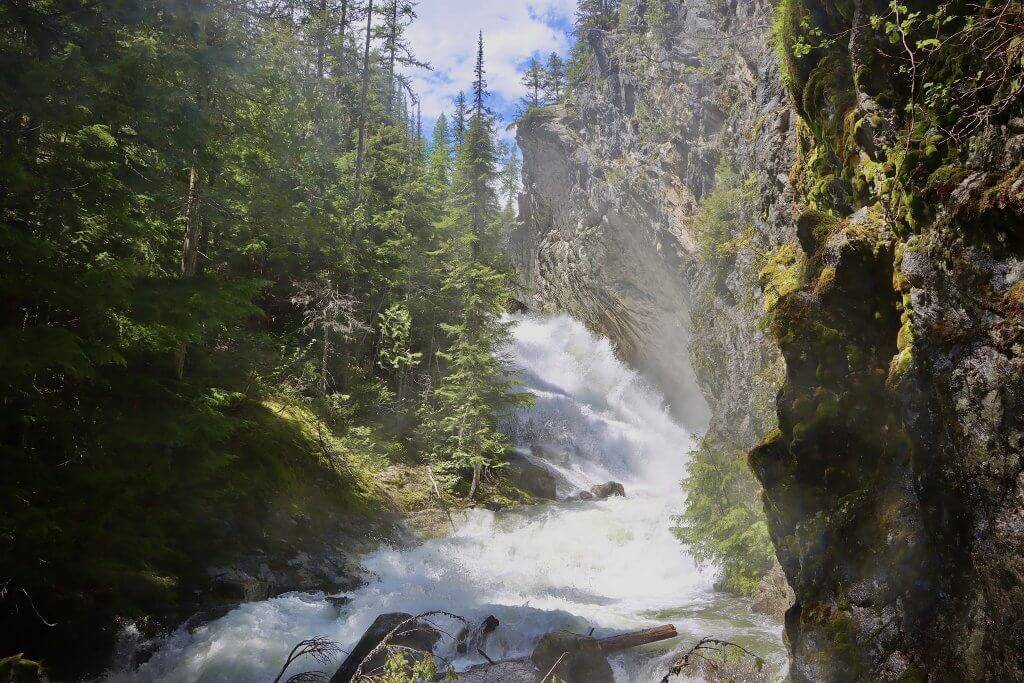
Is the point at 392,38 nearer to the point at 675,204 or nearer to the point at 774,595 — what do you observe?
the point at 675,204

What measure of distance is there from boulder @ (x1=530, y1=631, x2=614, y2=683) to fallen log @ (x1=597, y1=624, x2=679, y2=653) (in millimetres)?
418

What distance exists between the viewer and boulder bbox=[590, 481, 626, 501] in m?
20.5

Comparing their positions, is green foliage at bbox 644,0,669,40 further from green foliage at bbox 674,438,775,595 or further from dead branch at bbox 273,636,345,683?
dead branch at bbox 273,636,345,683

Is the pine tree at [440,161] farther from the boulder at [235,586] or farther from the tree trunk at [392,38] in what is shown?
the boulder at [235,586]

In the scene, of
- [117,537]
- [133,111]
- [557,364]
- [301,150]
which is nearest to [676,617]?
Result: [117,537]

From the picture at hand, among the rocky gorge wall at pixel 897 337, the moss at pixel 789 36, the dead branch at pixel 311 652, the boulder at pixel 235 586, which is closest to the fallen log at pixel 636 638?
the rocky gorge wall at pixel 897 337

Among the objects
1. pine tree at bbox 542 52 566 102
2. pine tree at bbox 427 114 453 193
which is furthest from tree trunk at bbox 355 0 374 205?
pine tree at bbox 542 52 566 102

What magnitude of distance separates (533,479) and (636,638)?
36.6 ft

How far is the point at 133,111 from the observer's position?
6113 millimetres

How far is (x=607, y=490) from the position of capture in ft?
68.6

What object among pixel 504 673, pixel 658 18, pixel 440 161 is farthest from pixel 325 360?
pixel 658 18

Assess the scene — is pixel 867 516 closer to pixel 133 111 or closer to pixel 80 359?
pixel 80 359

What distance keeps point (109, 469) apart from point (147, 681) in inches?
118

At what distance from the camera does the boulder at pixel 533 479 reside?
18.9m
